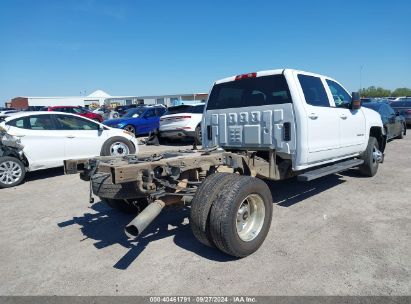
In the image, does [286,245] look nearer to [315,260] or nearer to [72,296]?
[315,260]

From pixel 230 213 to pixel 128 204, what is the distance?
2.22m

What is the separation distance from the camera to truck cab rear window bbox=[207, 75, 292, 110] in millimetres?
4852

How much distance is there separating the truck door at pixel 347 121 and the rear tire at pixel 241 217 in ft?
8.78

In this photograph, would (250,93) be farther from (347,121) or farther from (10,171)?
(10,171)

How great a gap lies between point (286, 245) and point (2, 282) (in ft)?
10.2

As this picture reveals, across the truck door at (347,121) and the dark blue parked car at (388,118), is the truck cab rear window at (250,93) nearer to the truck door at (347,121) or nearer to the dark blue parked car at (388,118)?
the truck door at (347,121)

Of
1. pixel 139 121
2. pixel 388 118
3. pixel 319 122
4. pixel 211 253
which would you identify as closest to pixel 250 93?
pixel 319 122

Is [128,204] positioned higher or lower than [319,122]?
lower

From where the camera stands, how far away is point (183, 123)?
12781mm

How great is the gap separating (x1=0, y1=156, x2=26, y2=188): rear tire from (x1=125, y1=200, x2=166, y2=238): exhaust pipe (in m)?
5.55

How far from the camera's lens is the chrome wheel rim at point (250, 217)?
12.2 ft

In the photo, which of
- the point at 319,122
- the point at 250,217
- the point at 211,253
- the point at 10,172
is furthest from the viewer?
the point at 10,172

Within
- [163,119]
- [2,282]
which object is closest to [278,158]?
[2,282]

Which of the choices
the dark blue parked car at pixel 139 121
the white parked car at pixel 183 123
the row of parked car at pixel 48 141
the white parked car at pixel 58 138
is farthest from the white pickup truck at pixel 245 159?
the dark blue parked car at pixel 139 121
